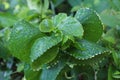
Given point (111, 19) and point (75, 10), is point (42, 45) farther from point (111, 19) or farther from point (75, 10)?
point (75, 10)

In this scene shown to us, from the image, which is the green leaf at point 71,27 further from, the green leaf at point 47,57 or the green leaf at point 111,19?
the green leaf at point 111,19

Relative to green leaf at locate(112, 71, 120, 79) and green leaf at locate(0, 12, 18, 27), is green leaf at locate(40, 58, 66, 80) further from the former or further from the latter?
green leaf at locate(0, 12, 18, 27)

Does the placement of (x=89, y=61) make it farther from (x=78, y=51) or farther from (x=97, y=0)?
(x=97, y=0)

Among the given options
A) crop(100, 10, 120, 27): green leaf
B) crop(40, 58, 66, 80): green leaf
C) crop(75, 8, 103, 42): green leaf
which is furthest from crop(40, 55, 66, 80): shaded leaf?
crop(100, 10, 120, 27): green leaf

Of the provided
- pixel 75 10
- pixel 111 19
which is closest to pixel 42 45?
pixel 111 19

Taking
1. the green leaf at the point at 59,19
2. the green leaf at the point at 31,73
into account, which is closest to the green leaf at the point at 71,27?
the green leaf at the point at 59,19
